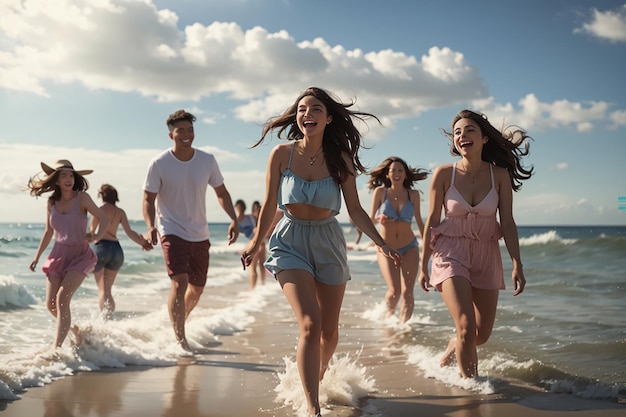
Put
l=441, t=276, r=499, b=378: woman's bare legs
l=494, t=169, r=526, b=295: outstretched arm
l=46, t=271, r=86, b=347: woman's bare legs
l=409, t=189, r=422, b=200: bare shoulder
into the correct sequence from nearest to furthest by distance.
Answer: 1. l=441, t=276, r=499, b=378: woman's bare legs
2. l=494, t=169, r=526, b=295: outstretched arm
3. l=46, t=271, r=86, b=347: woman's bare legs
4. l=409, t=189, r=422, b=200: bare shoulder

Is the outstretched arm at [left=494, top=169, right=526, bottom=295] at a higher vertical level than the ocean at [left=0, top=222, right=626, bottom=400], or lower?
higher

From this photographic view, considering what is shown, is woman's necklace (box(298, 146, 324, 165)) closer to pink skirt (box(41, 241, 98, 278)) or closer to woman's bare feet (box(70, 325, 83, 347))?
pink skirt (box(41, 241, 98, 278))

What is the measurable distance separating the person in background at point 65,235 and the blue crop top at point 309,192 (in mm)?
2894

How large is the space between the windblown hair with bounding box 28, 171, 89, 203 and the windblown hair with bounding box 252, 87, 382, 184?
2.64 metres

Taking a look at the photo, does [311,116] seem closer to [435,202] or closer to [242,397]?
[435,202]

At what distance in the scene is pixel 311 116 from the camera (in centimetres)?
499

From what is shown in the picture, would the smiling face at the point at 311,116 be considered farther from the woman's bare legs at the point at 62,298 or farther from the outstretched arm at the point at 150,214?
the woman's bare legs at the point at 62,298

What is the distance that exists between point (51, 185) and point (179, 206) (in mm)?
1288

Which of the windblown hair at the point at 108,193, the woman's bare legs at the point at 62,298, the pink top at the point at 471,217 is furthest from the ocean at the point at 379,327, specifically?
the windblown hair at the point at 108,193

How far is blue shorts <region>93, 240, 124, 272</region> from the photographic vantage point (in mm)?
10602

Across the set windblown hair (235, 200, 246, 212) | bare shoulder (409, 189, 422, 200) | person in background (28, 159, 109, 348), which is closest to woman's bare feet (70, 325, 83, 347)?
person in background (28, 159, 109, 348)

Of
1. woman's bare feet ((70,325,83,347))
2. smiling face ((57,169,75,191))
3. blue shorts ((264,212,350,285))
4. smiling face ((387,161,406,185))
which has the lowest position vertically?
woman's bare feet ((70,325,83,347))

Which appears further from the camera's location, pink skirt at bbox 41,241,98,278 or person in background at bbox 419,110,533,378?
pink skirt at bbox 41,241,98,278

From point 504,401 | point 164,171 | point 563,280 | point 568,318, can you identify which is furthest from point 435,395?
point 563,280
